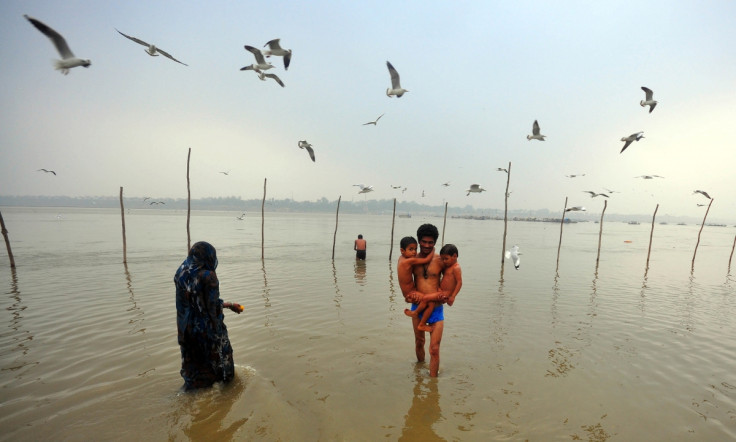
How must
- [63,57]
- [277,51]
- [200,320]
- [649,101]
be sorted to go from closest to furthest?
1. [200,320]
2. [63,57]
3. [277,51]
4. [649,101]

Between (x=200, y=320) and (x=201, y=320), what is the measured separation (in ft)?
0.03

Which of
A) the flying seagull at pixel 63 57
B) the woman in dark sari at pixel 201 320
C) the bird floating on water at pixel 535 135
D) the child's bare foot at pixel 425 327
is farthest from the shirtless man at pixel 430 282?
the bird floating on water at pixel 535 135

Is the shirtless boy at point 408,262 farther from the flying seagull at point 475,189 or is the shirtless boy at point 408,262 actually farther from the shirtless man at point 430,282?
the flying seagull at point 475,189

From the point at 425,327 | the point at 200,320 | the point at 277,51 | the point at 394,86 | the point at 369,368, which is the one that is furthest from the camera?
the point at 394,86

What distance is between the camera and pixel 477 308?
333 inches

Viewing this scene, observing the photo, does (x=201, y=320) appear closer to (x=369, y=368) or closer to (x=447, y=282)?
(x=369, y=368)

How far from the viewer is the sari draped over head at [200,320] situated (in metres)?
3.51

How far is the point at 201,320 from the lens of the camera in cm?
363

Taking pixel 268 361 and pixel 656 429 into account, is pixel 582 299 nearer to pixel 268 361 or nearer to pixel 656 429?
pixel 656 429

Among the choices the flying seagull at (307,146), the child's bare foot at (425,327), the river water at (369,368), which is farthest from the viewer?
the flying seagull at (307,146)

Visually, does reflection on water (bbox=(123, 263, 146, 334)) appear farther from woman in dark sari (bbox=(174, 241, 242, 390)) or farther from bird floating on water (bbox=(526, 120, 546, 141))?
bird floating on water (bbox=(526, 120, 546, 141))

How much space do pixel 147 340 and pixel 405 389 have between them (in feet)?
15.6

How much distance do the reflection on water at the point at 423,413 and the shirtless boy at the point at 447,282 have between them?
30.7 inches

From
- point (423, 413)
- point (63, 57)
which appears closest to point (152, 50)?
point (63, 57)
